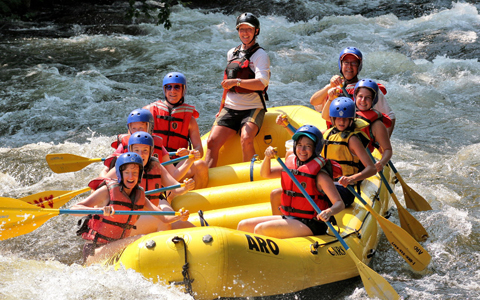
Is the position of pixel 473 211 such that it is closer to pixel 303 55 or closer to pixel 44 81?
pixel 303 55

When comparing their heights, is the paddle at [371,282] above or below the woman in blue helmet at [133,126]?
below

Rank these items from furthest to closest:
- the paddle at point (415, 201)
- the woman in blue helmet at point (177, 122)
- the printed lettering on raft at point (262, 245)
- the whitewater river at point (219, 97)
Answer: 1. the paddle at point (415, 201)
2. the woman in blue helmet at point (177, 122)
3. the whitewater river at point (219, 97)
4. the printed lettering on raft at point (262, 245)

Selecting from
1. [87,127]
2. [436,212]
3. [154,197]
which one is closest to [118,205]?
[154,197]

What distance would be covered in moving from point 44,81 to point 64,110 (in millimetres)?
1245

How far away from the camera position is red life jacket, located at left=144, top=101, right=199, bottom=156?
5070 millimetres

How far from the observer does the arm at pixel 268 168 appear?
4094mm

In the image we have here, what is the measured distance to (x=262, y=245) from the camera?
3.58 m

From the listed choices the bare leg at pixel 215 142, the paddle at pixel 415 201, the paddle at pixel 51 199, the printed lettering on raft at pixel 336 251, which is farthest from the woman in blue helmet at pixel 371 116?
the paddle at pixel 51 199

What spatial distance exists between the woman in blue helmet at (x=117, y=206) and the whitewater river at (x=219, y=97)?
0.21 m

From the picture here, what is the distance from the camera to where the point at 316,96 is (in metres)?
5.20

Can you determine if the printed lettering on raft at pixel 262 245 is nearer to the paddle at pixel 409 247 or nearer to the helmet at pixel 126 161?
the helmet at pixel 126 161

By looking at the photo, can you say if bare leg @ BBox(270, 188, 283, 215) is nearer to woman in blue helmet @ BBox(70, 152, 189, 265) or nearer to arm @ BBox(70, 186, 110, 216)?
woman in blue helmet @ BBox(70, 152, 189, 265)

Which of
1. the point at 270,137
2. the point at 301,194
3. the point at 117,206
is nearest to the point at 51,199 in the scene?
the point at 117,206

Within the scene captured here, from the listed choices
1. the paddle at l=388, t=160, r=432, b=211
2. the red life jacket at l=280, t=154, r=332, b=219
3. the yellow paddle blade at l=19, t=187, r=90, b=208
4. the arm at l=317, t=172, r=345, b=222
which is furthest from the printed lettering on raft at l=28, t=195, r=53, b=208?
the paddle at l=388, t=160, r=432, b=211
